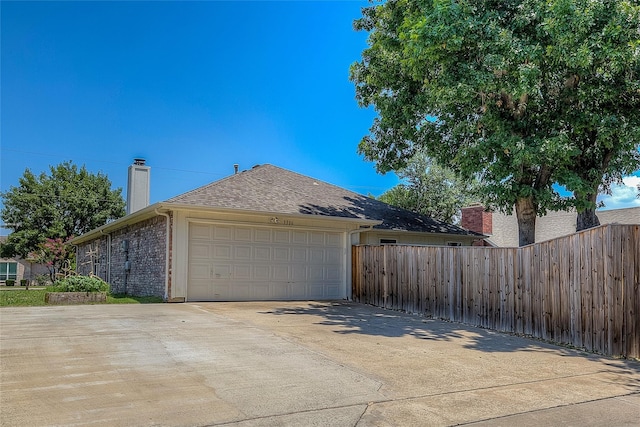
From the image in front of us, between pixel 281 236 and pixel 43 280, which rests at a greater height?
pixel 281 236

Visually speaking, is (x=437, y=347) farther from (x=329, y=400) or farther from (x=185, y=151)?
(x=185, y=151)

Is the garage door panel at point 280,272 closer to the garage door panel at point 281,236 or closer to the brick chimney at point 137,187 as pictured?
the garage door panel at point 281,236

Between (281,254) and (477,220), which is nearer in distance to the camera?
(281,254)

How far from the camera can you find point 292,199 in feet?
50.9

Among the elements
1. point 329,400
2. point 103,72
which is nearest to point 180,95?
point 103,72

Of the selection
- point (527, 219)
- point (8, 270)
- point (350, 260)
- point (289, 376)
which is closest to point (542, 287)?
point (527, 219)

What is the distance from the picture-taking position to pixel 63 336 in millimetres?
7285

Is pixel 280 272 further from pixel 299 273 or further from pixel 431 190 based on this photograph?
pixel 431 190

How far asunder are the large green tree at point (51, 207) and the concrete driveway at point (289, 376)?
27331mm

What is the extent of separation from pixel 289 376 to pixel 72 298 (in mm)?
8910

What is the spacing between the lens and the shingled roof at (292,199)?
534 inches

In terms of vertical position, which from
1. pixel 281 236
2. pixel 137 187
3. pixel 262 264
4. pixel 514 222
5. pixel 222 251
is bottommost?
pixel 262 264

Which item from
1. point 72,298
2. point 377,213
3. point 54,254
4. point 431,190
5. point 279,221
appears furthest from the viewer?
point 54,254

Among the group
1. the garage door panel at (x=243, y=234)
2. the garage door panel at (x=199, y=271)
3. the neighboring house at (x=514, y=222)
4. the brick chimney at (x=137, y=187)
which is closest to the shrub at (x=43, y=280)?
the brick chimney at (x=137, y=187)
